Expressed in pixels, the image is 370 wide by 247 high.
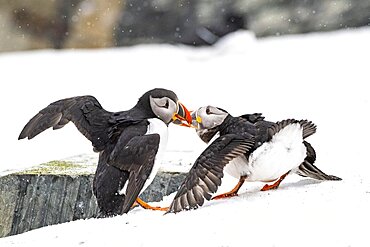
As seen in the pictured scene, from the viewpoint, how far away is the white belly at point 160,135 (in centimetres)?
456

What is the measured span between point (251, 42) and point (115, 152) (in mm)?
9412

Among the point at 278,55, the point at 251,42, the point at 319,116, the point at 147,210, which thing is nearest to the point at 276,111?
the point at 319,116

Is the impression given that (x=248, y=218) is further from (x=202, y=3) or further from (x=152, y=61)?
(x=202, y=3)

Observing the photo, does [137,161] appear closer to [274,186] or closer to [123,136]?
[123,136]

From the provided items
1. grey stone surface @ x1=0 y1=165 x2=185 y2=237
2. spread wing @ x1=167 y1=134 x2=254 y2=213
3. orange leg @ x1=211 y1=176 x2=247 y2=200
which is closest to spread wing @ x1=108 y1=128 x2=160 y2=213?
spread wing @ x1=167 y1=134 x2=254 y2=213

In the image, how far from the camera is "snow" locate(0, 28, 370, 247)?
378 cm

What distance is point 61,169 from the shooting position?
5.90 metres

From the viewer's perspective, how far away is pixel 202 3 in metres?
14.6

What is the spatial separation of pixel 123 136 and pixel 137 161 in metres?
0.26

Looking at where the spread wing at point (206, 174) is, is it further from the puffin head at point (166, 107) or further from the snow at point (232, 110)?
the puffin head at point (166, 107)

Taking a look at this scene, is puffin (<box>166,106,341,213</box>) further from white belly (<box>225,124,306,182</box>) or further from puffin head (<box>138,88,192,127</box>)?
puffin head (<box>138,88,192,127</box>)

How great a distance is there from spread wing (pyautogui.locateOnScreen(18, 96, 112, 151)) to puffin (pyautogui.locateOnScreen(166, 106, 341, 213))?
0.67 metres

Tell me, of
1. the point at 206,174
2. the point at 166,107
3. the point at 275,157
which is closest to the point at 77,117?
the point at 166,107

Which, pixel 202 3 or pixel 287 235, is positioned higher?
pixel 202 3
